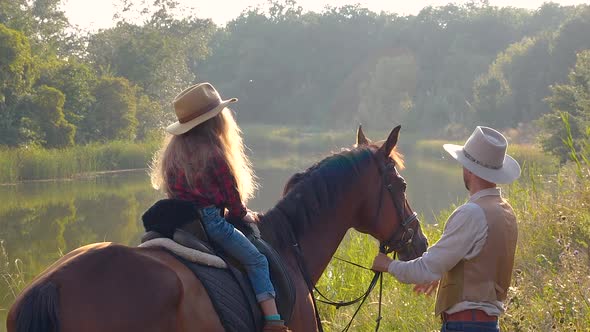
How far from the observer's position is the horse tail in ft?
8.87

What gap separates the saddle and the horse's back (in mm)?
124

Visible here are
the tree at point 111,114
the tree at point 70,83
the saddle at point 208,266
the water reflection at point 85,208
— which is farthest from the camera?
the tree at point 111,114

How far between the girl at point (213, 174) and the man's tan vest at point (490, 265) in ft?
2.59

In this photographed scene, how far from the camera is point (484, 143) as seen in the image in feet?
11.4

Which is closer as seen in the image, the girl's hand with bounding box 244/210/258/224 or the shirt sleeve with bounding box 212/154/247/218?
the shirt sleeve with bounding box 212/154/247/218

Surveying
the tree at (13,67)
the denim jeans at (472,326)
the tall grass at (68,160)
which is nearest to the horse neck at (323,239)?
the denim jeans at (472,326)

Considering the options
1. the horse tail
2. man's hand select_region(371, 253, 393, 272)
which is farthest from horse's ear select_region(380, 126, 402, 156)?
the horse tail

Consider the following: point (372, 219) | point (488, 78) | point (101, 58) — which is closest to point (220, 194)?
point (372, 219)

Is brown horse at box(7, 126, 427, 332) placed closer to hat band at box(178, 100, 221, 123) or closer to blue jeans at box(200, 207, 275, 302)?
blue jeans at box(200, 207, 275, 302)

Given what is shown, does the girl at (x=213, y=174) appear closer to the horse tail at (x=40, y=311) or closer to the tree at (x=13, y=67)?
the horse tail at (x=40, y=311)

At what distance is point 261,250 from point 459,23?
7012cm

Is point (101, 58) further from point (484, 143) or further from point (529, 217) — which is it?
point (484, 143)

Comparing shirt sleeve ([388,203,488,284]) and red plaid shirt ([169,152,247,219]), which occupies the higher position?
red plaid shirt ([169,152,247,219])

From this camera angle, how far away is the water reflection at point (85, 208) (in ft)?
42.9
